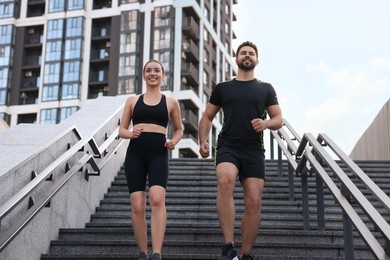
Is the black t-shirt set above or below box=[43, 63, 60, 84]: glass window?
below

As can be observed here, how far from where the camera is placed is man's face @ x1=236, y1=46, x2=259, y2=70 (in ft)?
15.7

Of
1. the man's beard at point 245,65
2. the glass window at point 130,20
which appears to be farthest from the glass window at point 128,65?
the man's beard at point 245,65

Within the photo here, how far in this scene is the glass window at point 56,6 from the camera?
5481cm

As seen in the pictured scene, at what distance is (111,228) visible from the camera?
19.3 ft

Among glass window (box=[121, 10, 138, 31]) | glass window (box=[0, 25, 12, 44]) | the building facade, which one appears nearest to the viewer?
the building facade

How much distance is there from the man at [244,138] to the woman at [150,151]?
324 millimetres

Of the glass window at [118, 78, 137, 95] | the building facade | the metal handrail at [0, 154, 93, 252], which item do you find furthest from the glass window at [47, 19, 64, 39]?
the metal handrail at [0, 154, 93, 252]

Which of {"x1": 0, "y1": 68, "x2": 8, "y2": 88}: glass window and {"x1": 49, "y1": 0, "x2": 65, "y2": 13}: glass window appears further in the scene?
{"x1": 49, "y1": 0, "x2": 65, "y2": 13}: glass window

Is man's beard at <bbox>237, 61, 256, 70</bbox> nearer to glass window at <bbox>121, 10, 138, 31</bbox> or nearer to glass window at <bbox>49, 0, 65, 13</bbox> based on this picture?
glass window at <bbox>121, 10, 138, 31</bbox>

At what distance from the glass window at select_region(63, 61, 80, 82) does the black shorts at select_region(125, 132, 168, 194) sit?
48.6 meters

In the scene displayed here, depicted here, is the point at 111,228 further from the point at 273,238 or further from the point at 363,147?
the point at 363,147

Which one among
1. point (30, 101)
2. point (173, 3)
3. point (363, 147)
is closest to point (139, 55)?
point (173, 3)

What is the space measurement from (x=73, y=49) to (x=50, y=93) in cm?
437

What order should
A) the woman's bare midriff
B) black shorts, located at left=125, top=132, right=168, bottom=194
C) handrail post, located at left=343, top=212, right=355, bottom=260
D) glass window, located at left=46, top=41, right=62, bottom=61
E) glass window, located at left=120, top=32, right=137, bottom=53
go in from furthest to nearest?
1. glass window, located at left=46, top=41, right=62, bottom=61
2. glass window, located at left=120, top=32, right=137, bottom=53
3. the woman's bare midriff
4. black shorts, located at left=125, top=132, right=168, bottom=194
5. handrail post, located at left=343, top=212, right=355, bottom=260
